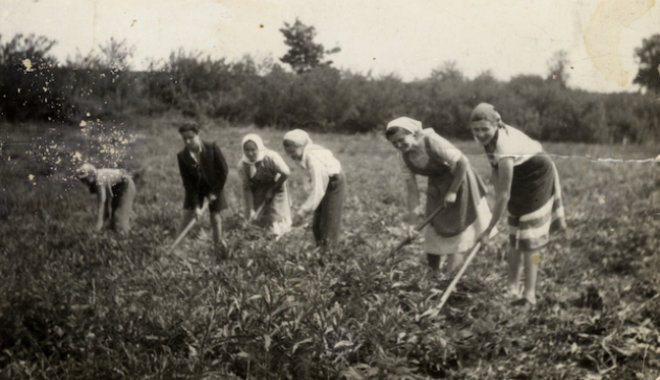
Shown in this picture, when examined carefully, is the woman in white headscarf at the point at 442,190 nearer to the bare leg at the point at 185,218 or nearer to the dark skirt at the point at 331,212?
the dark skirt at the point at 331,212

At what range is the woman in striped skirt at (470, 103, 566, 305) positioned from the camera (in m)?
3.06

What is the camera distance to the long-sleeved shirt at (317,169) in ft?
10.8

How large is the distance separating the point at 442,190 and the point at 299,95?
3.48 feet

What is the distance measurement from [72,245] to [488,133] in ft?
8.45

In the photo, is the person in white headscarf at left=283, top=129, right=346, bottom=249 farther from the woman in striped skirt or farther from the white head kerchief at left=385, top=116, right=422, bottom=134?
the woman in striped skirt

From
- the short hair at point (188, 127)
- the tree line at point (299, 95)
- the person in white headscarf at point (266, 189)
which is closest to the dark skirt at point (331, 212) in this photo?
the person in white headscarf at point (266, 189)

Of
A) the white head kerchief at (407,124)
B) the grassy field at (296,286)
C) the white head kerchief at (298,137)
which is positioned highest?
the white head kerchief at (407,124)

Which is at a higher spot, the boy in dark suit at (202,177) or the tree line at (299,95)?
the tree line at (299,95)

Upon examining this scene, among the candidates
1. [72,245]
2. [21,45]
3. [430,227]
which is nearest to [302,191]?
[430,227]

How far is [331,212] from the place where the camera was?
342 centimetres

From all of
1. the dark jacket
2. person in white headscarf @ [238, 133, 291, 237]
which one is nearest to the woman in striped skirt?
person in white headscarf @ [238, 133, 291, 237]

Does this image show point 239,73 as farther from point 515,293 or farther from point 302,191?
point 515,293

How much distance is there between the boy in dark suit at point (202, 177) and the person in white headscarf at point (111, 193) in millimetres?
337

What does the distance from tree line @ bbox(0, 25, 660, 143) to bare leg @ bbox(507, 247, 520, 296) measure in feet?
2.45
